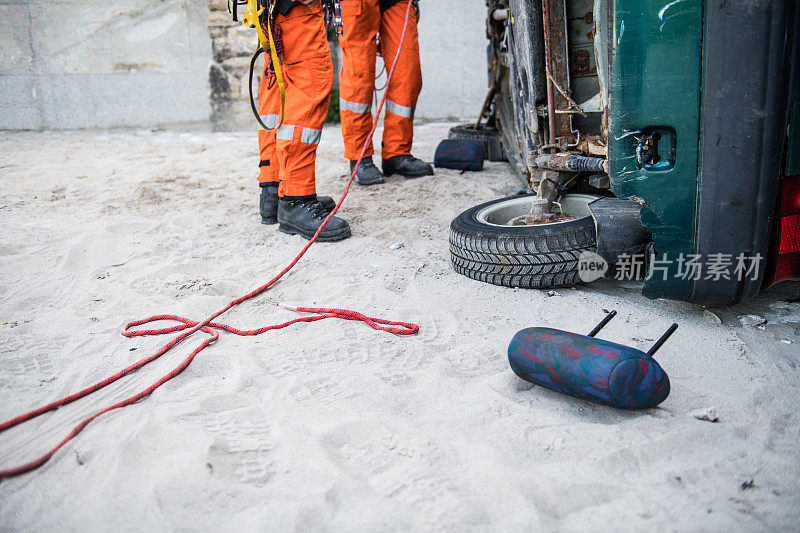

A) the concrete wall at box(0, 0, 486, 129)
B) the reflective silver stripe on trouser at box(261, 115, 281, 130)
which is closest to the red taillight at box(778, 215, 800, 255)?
the reflective silver stripe on trouser at box(261, 115, 281, 130)

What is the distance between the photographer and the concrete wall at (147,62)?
22.0 ft

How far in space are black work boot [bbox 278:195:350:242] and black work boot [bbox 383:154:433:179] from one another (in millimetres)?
1177

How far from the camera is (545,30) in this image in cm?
236

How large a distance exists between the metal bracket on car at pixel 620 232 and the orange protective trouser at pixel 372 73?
2.29m

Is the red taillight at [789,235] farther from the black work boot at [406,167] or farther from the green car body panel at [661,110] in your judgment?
the black work boot at [406,167]

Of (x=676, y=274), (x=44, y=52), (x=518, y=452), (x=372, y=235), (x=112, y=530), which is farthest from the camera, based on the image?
(x=44, y=52)

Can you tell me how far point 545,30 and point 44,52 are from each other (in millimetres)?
6686

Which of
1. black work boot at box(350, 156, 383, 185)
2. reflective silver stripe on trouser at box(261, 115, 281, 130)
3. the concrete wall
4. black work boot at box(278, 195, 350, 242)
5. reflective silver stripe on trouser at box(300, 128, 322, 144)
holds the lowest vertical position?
black work boot at box(278, 195, 350, 242)

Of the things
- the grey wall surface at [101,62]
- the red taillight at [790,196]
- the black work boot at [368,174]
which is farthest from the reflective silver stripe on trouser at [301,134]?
the grey wall surface at [101,62]

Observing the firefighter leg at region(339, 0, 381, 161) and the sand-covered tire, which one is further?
the firefighter leg at region(339, 0, 381, 161)

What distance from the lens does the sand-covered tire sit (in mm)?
2221

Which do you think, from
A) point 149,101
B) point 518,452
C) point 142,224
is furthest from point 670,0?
point 149,101

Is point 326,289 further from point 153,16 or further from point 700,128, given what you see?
point 153,16

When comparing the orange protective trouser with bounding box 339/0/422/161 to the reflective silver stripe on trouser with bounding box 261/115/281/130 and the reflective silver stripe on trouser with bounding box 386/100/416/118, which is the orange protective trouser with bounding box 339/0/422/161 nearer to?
the reflective silver stripe on trouser with bounding box 386/100/416/118
